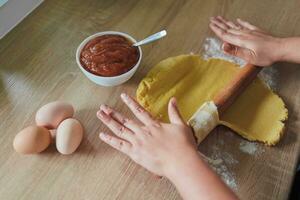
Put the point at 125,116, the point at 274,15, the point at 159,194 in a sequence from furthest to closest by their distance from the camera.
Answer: the point at 274,15 → the point at 125,116 → the point at 159,194

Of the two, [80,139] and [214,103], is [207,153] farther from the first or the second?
[80,139]

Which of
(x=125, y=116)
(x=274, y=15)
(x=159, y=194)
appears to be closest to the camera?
(x=159, y=194)

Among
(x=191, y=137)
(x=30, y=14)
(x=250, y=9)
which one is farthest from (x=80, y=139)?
(x=250, y=9)

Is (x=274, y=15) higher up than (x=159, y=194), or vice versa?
(x=274, y=15)

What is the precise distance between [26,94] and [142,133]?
0.31 metres

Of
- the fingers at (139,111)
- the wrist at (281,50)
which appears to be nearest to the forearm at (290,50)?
the wrist at (281,50)

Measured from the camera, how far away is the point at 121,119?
69cm

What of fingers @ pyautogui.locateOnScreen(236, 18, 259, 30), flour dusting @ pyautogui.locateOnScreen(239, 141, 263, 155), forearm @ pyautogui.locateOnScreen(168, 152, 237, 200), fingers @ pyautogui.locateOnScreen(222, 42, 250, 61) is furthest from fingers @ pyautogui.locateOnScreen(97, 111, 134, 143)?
fingers @ pyautogui.locateOnScreen(236, 18, 259, 30)

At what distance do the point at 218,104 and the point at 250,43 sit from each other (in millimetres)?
209

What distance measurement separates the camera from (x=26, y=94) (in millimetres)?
783

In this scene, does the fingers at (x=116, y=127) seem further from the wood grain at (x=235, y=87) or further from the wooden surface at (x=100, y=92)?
the wood grain at (x=235, y=87)

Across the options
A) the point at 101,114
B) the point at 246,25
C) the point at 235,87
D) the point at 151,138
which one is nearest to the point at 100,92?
the point at 101,114

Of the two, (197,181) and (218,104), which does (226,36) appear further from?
(197,181)

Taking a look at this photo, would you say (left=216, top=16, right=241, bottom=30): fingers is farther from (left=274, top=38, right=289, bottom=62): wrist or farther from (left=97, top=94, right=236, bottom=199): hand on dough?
(left=97, top=94, right=236, bottom=199): hand on dough
